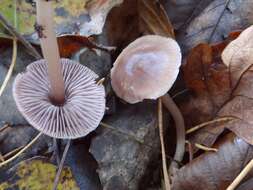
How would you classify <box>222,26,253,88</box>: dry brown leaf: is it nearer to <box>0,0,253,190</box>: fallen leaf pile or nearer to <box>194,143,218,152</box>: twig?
<box>0,0,253,190</box>: fallen leaf pile

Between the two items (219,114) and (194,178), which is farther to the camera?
(219,114)

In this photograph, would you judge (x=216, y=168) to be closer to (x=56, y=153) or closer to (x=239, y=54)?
(x=239, y=54)

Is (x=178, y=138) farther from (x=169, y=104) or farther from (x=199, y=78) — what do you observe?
(x=199, y=78)

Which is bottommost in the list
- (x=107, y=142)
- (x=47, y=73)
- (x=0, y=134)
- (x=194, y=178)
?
(x=194, y=178)

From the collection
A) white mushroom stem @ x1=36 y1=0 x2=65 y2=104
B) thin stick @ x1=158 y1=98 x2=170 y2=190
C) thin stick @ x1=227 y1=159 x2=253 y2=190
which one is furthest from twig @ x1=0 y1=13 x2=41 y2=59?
thin stick @ x1=227 y1=159 x2=253 y2=190

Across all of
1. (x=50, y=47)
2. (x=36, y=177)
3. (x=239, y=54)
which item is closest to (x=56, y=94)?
(x=50, y=47)

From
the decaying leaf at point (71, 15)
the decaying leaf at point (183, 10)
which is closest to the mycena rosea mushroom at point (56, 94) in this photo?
the decaying leaf at point (71, 15)

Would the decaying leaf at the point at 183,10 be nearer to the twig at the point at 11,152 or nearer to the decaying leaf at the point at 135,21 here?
the decaying leaf at the point at 135,21

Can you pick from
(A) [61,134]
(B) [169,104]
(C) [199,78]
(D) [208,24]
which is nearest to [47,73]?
(A) [61,134]
